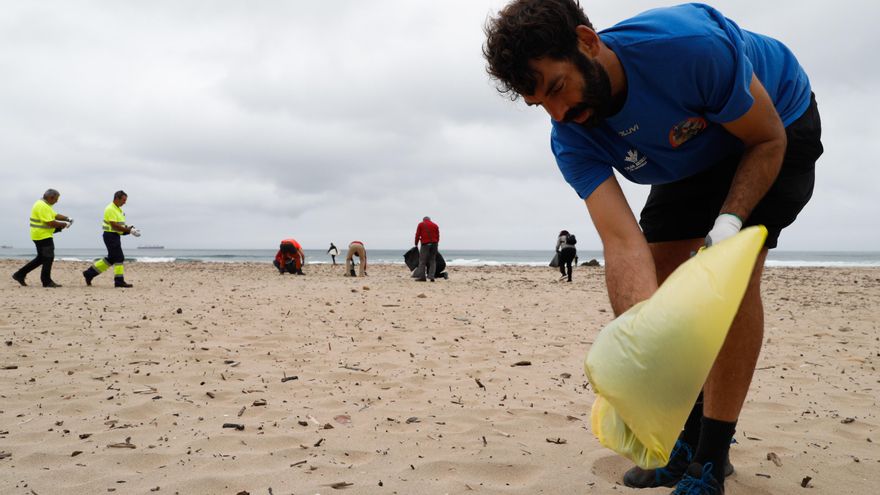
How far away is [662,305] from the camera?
1.31 metres

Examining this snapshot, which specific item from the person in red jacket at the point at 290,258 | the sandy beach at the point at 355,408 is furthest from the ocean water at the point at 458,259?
the sandy beach at the point at 355,408

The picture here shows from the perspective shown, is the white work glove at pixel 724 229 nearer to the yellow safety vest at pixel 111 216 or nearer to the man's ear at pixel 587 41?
the man's ear at pixel 587 41

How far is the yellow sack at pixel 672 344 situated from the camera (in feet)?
4.11

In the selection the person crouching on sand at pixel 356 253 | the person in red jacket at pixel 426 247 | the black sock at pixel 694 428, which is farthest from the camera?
the person crouching on sand at pixel 356 253

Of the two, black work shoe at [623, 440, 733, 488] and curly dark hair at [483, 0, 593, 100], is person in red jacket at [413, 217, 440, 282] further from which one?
curly dark hair at [483, 0, 593, 100]

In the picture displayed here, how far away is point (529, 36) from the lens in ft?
5.39

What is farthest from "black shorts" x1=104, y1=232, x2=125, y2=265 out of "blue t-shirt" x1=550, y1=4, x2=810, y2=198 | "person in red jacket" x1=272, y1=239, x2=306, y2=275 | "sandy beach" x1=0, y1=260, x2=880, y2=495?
"blue t-shirt" x1=550, y1=4, x2=810, y2=198

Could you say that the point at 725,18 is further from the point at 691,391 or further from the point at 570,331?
the point at 570,331

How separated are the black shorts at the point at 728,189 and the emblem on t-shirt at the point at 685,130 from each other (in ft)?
0.79

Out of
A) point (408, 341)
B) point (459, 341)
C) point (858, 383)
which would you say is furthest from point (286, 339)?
point (858, 383)

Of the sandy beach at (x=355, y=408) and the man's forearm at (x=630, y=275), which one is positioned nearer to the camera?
the man's forearm at (x=630, y=275)

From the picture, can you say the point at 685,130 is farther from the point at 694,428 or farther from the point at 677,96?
the point at 694,428

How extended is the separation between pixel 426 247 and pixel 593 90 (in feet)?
37.1

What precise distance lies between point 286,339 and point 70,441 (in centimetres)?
237
